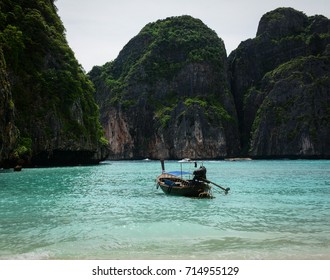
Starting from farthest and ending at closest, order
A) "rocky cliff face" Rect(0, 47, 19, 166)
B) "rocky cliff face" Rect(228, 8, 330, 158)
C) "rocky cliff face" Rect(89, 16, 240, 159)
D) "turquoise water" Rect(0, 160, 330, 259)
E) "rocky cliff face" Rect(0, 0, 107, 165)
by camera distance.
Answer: "rocky cliff face" Rect(89, 16, 240, 159) < "rocky cliff face" Rect(228, 8, 330, 158) < "rocky cliff face" Rect(0, 0, 107, 165) < "rocky cliff face" Rect(0, 47, 19, 166) < "turquoise water" Rect(0, 160, 330, 259)

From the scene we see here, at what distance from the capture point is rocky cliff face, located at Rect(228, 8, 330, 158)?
334 feet

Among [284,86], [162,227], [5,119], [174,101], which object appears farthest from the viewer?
[174,101]

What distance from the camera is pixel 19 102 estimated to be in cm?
5125

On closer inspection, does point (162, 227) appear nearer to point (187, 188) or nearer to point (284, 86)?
point (187, 188)

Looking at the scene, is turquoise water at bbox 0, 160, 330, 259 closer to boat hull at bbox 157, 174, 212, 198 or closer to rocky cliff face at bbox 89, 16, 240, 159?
boat hull at bbox 157, 174, 212, 198

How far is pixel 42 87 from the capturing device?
54656mm

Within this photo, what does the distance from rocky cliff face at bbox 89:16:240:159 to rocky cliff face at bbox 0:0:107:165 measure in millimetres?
53126

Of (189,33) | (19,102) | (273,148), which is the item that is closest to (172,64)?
(189,33)

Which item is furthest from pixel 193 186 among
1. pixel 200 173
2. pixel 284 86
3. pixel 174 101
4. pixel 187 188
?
pixel 174 101

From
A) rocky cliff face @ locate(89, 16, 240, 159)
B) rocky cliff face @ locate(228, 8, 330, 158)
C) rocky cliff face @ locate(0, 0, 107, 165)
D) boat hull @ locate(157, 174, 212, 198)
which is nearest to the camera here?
boat hull @ locate(157, 174, 212, 198)

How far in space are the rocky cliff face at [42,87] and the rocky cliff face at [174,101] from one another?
5313cm

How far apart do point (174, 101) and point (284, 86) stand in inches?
1350

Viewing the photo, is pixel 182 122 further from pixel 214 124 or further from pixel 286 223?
pixel 286 223

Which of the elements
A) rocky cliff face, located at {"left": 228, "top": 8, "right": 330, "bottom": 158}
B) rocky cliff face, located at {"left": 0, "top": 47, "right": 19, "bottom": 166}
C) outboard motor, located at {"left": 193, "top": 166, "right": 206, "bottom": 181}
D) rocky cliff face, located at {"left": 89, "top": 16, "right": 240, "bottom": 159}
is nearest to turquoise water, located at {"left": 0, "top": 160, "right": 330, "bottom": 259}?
outboard motor, located at {"left": 193, "top": 166, "right": 206, "bottom": 181}
